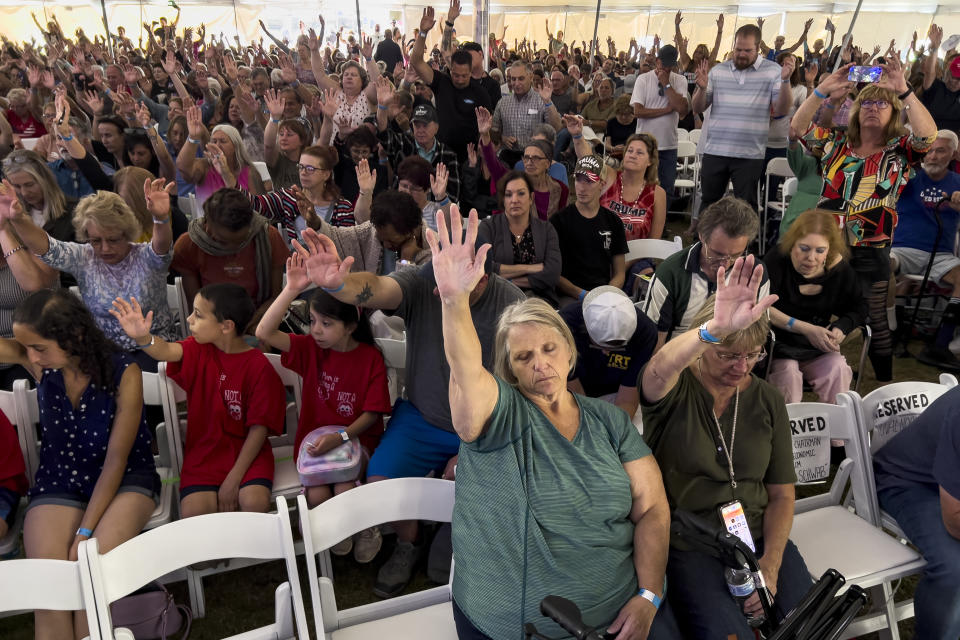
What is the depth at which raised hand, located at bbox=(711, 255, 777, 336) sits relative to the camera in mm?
1664

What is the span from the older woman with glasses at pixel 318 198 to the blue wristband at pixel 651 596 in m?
2.71

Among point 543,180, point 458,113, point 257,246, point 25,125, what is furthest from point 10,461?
point 25,125

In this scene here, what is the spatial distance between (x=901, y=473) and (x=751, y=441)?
0.76m

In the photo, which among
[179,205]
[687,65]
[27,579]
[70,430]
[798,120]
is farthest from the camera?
[687,65]

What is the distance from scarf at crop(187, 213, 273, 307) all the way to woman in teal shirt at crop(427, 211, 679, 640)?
192 cm

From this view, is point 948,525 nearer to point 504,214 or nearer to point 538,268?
point 538,268

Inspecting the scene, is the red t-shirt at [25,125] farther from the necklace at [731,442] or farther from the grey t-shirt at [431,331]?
the necklace at [731,442]

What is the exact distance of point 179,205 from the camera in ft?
15.7

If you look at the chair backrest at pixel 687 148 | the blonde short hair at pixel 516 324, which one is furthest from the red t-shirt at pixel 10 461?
the chair backrest at pixel 687 148

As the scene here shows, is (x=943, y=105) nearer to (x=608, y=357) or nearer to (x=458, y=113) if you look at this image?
(x=458, y=113)

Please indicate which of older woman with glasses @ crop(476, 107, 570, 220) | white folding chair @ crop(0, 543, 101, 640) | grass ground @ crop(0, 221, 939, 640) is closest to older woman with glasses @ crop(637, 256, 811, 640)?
grass ground @ crop(0, 221, 939, 640)

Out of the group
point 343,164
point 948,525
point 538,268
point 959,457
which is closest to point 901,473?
point 948,525

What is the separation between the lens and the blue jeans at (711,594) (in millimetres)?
1817

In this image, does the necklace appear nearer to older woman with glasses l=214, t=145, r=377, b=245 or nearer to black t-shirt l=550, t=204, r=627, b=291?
black t-shirt l=550, t=204, r=627, b=291
